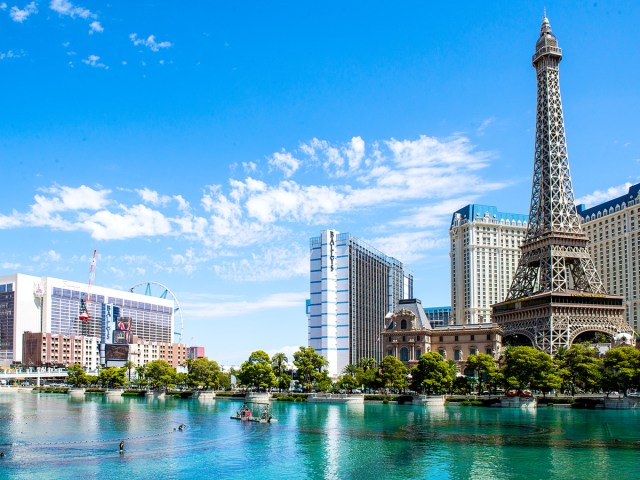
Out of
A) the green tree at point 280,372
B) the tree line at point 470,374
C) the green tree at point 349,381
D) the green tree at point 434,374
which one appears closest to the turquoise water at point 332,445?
the tree line at point 470,374

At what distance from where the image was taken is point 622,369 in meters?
129

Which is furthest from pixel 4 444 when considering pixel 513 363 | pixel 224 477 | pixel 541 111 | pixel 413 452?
pixel 541 111

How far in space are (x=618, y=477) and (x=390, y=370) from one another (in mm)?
101325

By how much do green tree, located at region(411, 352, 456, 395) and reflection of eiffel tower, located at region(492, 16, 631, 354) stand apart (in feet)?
94.9

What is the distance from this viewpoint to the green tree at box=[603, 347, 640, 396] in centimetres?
12938

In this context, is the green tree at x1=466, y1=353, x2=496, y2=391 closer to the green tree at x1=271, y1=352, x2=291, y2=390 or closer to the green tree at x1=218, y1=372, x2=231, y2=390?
the green tree at x1=271, y1=352, x2=291, y2=390

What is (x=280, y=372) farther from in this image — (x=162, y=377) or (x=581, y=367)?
(x=581, y=367)

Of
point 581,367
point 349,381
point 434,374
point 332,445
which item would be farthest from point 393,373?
point 332,445

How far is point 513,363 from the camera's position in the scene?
457 feet

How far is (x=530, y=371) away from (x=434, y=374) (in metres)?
20.3

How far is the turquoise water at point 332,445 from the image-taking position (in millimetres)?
65250

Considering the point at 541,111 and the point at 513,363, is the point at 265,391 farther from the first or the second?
the point at 541,111

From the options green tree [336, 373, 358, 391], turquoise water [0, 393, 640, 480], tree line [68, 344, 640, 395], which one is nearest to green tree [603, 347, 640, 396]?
tree line [68, 344, 640, 395]

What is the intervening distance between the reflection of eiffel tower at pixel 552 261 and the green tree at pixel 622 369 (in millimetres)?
25595
